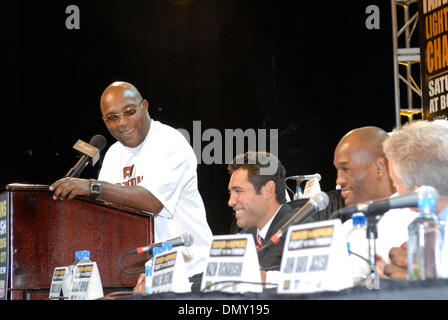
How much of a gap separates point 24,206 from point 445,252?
162 cm

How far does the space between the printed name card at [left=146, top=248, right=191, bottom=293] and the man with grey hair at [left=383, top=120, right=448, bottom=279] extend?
1.79 feet

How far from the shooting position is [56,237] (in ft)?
8.23

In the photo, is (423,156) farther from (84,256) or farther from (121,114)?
(121,114)

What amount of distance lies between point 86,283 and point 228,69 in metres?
4.39

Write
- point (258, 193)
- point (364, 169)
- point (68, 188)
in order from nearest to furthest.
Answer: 1. point (68, 188)
2. point (364, 169)
3. point (258, 193)

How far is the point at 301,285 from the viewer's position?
1337 mm

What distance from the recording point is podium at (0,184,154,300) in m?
2.43

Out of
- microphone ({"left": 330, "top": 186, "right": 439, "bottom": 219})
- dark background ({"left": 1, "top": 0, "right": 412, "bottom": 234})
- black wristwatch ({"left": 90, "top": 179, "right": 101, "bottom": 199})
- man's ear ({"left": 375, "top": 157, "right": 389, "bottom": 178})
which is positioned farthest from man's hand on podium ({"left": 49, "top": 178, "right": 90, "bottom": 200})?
dark background ({"left": 1, "top": 0, "right": 412, "bottom": 234})

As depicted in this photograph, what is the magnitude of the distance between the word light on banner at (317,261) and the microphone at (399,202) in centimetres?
13

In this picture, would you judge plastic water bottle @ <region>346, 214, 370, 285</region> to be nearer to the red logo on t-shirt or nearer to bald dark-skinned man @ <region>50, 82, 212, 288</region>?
bald dark-skinned man @ <region>50, 82, 212, 288</region>

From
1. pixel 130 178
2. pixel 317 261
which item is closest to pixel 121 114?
pixel 130 178
